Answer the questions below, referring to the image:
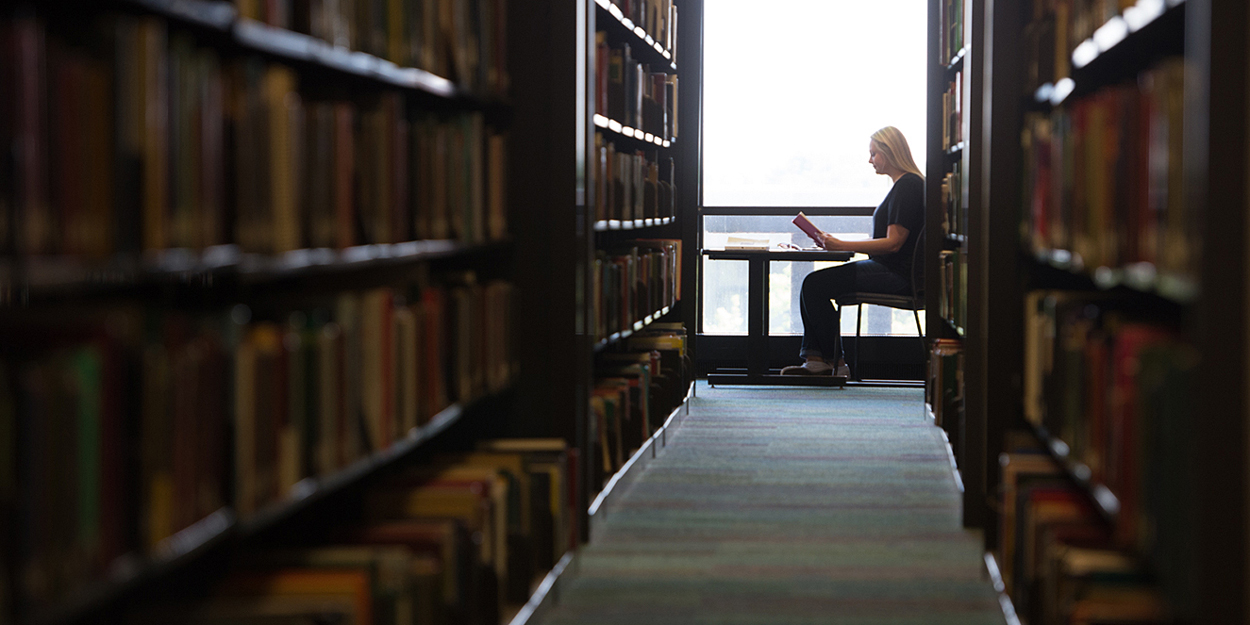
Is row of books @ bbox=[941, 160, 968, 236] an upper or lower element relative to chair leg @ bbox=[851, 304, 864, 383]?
upper

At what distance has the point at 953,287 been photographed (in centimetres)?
454

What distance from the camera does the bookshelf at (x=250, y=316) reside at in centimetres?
110

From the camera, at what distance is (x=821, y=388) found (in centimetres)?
622

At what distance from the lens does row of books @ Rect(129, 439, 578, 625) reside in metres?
1.66

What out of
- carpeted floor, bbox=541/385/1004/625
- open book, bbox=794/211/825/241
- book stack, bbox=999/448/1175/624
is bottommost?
carpeted floor, bbox=541/385/1004/625

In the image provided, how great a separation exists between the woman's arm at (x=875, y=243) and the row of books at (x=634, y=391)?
3.38ft

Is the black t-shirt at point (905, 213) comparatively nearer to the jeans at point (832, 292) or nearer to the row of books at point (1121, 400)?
the jeans at point (832, 292)

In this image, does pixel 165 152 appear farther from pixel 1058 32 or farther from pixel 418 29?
pixel 1058 32

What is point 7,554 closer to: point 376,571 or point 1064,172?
point 376,571

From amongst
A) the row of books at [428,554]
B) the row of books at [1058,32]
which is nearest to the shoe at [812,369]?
the row of books at [428,554]

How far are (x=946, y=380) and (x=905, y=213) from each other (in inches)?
51.8

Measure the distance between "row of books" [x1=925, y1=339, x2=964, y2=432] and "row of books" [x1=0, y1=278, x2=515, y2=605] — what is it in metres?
2.81

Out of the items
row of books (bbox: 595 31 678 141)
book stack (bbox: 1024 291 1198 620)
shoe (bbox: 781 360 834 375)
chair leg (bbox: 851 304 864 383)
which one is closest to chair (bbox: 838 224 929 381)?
chair leg (bbox: 851 304 864 383)

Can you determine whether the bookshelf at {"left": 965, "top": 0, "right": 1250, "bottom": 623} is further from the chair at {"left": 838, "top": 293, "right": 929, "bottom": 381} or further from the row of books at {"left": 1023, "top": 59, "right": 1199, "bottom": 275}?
the chair at {"left": 838, "top": 293, "right": 929, "bottom": 381}
